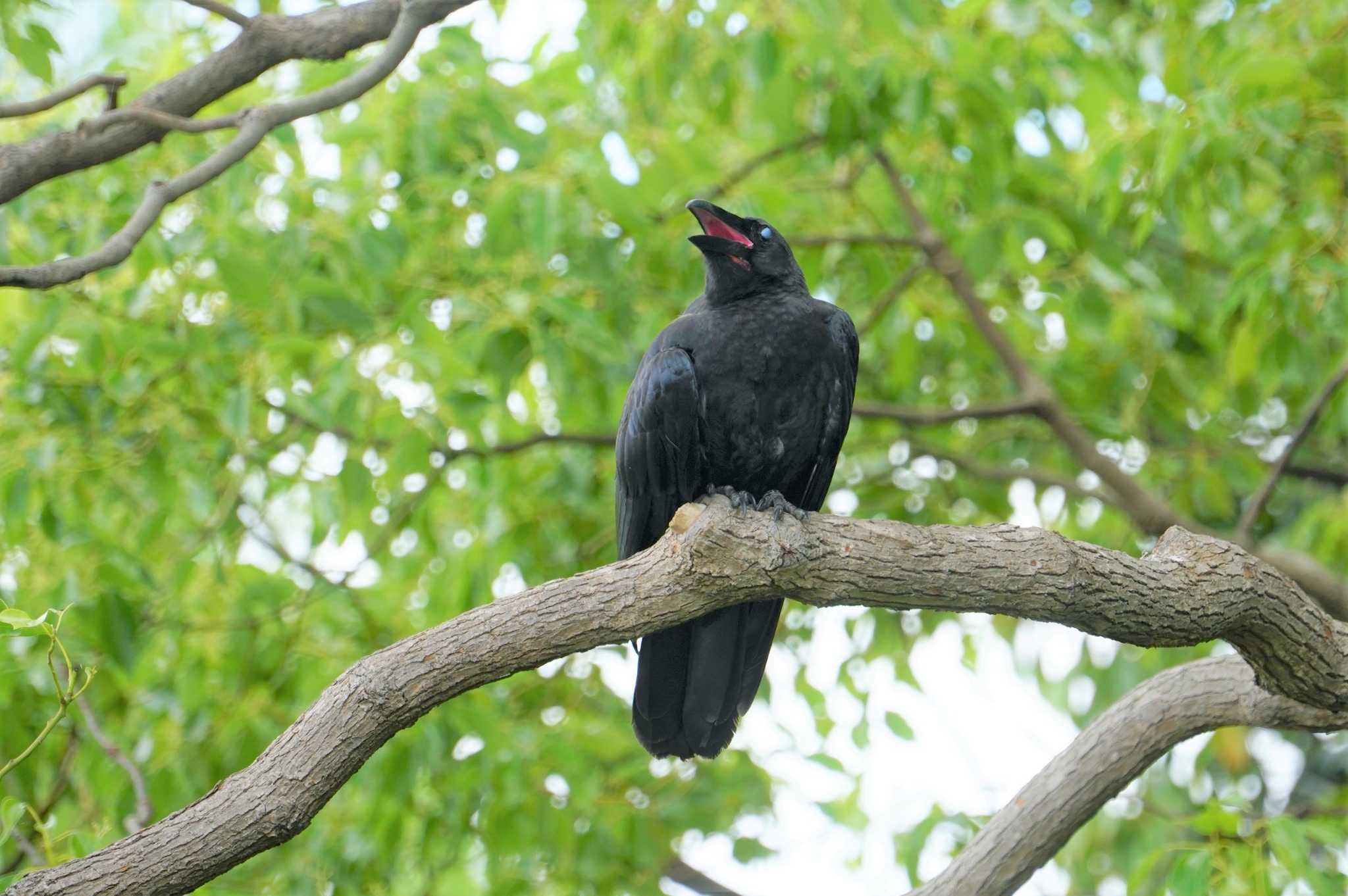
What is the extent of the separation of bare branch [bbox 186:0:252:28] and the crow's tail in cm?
194

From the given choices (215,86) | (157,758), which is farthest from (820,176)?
(157,758)

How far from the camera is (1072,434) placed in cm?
504

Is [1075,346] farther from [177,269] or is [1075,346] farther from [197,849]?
[197,849]

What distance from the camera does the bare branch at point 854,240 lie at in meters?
5.31

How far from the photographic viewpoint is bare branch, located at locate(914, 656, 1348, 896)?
3.36 metres

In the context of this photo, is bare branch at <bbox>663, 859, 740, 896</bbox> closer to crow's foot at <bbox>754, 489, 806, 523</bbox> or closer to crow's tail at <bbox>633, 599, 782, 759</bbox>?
crow's tail at <bbox>633, 599, 782, 759</bbox>

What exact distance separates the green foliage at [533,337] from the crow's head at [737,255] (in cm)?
47

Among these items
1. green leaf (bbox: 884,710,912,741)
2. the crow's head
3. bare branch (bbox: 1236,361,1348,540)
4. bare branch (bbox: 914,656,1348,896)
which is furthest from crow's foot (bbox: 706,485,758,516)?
bare branch (bbox: 1236,361,1348,540)

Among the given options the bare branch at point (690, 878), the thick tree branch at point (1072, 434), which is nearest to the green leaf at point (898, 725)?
the bare branch at point (690, 878)

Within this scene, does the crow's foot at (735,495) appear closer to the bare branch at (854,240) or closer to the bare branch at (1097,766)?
the bare branch at (1097,766)

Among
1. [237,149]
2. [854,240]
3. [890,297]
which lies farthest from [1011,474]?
[237,149]

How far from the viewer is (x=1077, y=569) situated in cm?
286

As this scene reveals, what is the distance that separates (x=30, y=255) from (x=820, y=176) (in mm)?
3327

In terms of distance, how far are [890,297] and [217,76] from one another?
2.93 m
